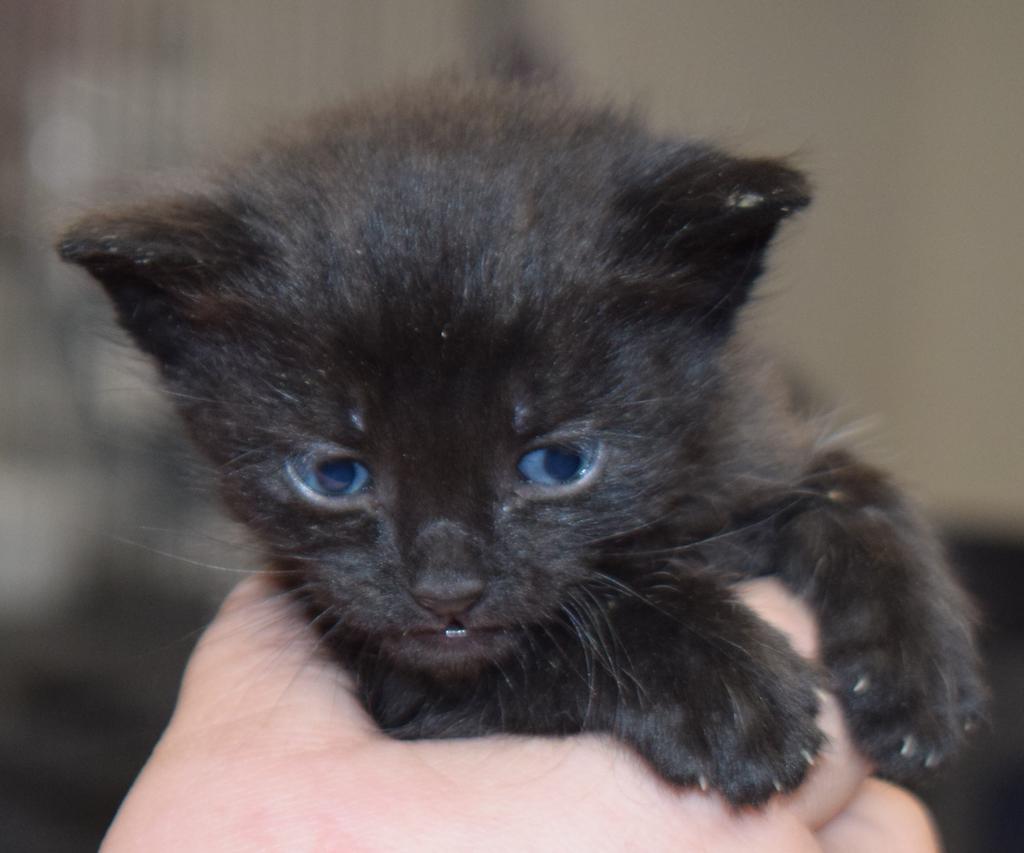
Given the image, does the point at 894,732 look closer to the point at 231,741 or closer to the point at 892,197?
the point at 231,741

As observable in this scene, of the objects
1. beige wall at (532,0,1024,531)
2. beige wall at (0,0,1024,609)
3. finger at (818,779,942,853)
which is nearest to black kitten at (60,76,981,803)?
finger at (818,779,942,853)

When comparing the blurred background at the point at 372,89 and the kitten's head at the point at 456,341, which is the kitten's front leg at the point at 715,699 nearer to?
the kitten's head at the point at 456,341

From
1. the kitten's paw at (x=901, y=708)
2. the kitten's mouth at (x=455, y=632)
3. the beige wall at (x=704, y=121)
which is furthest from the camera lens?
the beige wall at (x=704, y=121)

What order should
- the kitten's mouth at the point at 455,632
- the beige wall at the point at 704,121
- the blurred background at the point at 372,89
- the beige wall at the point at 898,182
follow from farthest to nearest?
the beige wall at the point at 898,182 → the beige wall at the point at 704,121 → the blurred background at the point at 372,89 → the kitten's mouth at the point at 455,632

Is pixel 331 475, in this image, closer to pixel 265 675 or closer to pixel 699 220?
pixel 265 675

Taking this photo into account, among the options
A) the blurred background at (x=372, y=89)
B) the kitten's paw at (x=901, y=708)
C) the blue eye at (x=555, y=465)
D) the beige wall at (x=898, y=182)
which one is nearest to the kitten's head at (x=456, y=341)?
the blue eye at (x=555, y=465)

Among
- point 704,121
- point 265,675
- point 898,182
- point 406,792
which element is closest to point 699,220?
point 406,792

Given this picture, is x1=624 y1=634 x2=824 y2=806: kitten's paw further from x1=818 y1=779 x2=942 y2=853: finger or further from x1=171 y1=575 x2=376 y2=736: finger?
x1=818 y1=779 x2=942 y2=853: finger

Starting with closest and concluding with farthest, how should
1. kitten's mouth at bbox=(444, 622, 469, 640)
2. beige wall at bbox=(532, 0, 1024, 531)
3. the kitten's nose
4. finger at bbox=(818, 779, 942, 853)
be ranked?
1. the kitten's nose
2. kitten's mouth at bbox=(444, 622, 469, 640)
3. finger at bbox=(818, 779, 942, 853)
4. beige wall at bbox=(532, 0, 1024, 531)
